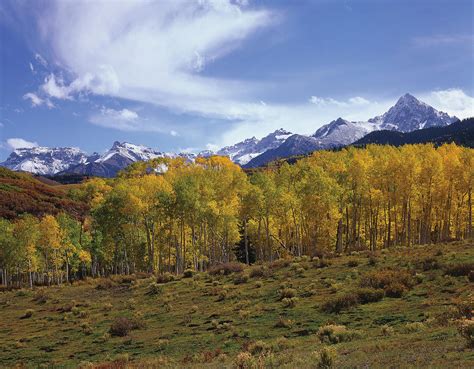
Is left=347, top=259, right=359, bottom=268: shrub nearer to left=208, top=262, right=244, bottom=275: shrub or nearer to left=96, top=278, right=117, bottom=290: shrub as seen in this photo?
left=208, top=262, right=244, bottom=275: shrub

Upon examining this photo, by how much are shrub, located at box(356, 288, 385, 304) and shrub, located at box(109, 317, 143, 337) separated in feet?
54.5

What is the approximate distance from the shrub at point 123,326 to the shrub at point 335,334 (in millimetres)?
15366

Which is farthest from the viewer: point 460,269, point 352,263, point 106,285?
point 106,285

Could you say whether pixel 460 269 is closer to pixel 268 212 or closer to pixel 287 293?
pixel 287 293

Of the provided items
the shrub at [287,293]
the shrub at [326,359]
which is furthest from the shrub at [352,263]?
the shrub at [326,359]

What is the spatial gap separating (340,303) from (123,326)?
1602 cm

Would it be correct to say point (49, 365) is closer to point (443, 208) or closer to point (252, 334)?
point (252, 334)

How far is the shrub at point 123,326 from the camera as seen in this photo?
29047mm

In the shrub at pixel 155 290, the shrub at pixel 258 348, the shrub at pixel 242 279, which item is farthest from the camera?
the shrub at pixel 155 290

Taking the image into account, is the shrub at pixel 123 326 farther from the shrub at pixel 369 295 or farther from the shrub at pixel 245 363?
the shrub at pixel 369 295

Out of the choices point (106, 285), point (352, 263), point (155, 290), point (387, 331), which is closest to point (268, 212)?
point (352, 263)

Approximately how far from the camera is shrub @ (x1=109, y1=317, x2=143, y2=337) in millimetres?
29047

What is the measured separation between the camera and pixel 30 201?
12244cm

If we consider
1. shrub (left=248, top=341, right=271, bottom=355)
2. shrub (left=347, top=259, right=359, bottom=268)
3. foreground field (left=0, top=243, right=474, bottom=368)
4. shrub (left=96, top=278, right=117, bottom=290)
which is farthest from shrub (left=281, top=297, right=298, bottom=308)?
shrub (left=96, top=278, right=117, bottom=290)
